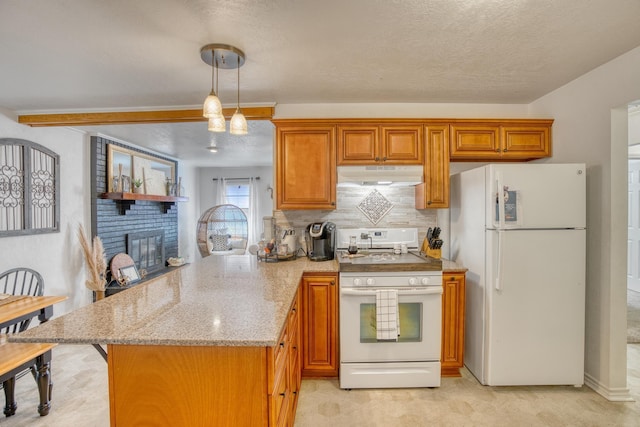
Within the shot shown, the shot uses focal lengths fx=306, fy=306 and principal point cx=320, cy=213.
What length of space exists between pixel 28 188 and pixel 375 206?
11.6ft

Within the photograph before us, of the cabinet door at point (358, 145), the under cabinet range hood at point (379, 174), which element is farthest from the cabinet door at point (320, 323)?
the cabinet door at point (358, 145)

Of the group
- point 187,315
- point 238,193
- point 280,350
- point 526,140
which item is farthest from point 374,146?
point 238,193

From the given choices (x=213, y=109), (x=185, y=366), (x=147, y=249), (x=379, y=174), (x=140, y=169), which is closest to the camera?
(x=185, y=366)

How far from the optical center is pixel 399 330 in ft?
7.57

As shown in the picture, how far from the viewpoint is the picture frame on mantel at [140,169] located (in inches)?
172

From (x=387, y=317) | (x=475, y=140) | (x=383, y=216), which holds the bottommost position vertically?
(x=387, y=317)

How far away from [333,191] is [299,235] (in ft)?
2.02

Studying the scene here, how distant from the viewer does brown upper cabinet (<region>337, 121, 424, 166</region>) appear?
2711mm

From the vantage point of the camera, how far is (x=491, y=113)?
2.94 m

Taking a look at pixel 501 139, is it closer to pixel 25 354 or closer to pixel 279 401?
pixel 279 401

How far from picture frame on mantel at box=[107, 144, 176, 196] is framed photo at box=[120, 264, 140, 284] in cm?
113

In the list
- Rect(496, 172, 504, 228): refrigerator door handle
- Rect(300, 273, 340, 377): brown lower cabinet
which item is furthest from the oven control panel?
Rect(496, 172, 504, 228): refrigerator door handle

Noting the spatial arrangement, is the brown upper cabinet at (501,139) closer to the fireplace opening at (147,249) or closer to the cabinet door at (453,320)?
the cabinet door at (453,320)

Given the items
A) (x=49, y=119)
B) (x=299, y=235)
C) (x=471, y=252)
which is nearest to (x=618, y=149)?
(x=471, y=252)
